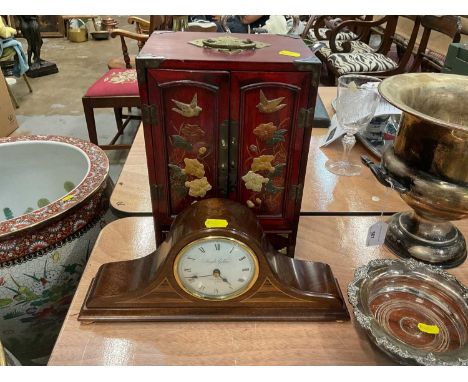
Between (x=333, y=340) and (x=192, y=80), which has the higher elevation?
(x=192, y=80)

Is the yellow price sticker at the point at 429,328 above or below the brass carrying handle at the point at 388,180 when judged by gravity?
below

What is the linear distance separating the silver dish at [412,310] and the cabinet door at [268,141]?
0.23m

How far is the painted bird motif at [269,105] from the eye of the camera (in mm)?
734

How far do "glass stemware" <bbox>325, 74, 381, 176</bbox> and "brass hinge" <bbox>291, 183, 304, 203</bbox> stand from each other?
1.42 feet

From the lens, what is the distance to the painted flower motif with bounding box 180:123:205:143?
77 centimetres

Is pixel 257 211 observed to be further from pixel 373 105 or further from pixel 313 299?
pixel 373 105

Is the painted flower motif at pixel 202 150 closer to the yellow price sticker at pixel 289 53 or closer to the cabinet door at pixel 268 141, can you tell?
the cabinet door at pixel 268 141

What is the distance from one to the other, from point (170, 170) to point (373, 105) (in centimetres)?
68

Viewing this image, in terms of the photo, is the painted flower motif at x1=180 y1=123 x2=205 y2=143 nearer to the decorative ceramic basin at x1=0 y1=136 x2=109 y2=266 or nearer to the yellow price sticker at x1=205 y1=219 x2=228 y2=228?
the yellow price sticker at x1=205 y1=219 x2=228 y2=228

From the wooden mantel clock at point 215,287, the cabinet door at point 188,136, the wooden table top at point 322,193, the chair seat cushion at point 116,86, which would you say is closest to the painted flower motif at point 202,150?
the cabinet door at point 188,136

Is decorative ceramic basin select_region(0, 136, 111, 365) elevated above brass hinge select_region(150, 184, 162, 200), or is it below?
below

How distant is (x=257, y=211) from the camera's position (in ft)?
2.88

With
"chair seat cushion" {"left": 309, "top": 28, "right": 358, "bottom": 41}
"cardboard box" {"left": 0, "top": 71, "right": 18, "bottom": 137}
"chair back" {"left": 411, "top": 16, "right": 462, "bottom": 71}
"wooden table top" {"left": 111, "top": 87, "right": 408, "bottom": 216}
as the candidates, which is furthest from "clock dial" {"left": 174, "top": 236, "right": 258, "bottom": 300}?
"chair seat cushion" {"left": 309, "top": 28, "right": 358, "bottom": 41}

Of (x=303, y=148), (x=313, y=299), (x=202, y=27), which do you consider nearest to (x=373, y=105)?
(x=303, y=148)
